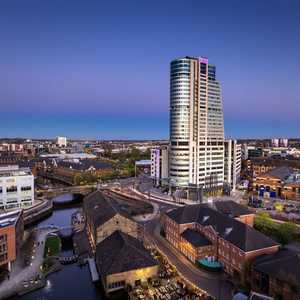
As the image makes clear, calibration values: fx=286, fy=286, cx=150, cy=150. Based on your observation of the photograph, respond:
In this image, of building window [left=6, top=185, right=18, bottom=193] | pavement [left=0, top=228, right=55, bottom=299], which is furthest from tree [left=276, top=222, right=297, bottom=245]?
building window [left=6, top=185, right=18, bottom=193]

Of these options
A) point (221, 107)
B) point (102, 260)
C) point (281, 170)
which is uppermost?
point (221, 107)

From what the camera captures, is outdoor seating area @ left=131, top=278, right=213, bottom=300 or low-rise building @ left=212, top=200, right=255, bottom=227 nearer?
outdoor seating area @ left=131, top=278, right=213, bottom=300

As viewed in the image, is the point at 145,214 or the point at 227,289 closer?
the point at 227,289

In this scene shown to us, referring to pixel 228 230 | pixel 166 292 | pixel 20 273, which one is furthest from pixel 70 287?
pixel 228 230

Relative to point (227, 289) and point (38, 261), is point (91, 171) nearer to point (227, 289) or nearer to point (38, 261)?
point (38, 261)

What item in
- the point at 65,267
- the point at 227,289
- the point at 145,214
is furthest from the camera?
the point at 145,214

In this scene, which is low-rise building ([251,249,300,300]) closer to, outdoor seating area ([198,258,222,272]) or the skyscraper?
outdoor seating area ([198,258,222,272])

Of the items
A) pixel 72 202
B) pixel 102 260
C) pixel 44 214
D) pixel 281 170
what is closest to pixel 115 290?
pixel 102 260
